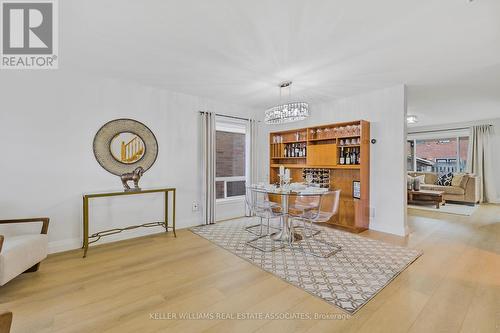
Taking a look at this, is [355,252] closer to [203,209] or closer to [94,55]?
[203,209]

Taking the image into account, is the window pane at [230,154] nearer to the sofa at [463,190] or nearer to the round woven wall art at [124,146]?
the round woven wall art at [124,146]

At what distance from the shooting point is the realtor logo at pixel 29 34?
6.73ft

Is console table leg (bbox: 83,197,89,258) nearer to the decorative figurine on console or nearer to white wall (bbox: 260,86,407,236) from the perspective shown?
the decorative figurine on console

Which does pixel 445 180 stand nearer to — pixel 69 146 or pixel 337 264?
pixel 337 264

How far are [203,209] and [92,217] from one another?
1795 mm

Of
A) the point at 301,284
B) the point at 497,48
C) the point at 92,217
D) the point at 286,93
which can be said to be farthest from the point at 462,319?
the point at 92,217

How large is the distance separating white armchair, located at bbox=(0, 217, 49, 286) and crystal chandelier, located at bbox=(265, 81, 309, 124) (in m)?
3.26

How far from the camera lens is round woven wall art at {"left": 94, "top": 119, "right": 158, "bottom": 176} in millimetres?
3494

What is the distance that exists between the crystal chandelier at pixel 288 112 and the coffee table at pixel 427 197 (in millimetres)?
4898

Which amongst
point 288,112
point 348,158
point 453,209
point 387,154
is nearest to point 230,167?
point 288,112

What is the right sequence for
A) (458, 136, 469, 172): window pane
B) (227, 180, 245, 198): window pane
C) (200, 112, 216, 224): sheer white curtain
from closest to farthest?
(200, 112, 216, 224): sheer white curtain, (227, 180, 245, 198): window pane, (458, 136, 469, 172): window pane

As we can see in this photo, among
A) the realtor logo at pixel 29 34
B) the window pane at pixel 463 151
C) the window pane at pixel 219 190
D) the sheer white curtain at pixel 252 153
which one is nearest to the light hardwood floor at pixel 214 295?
the window pane at pixel 219 190

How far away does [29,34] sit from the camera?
240 cm

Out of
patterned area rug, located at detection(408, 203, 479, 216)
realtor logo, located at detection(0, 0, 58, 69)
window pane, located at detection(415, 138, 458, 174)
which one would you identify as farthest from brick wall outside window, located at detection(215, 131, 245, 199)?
window pane, located at detection(415, 138, 458, 174)
